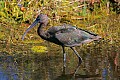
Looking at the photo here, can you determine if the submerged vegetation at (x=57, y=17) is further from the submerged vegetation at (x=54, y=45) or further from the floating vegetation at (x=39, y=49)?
the floating vegetation at (x=39, y=49)

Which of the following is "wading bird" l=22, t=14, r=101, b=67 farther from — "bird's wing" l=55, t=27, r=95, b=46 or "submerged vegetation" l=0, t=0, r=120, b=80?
"submerged vegetation" l=0, t=0, r=120, b=80

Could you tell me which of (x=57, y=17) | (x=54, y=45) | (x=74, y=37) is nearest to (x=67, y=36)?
(x=74, y=37)

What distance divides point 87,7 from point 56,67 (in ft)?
14.8

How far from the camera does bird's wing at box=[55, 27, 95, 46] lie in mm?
8836

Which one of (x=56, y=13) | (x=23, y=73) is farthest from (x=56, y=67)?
(x=56, y=13)

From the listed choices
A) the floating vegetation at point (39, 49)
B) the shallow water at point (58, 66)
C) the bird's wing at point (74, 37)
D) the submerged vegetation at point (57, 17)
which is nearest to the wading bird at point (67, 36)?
the bird's wing at point (74, 37)

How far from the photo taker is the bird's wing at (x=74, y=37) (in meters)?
8.84

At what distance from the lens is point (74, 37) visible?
8953 mm

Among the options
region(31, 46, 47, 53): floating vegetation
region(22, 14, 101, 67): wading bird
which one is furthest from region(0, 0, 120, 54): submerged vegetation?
region(22, 14, 101, 67): wading bird

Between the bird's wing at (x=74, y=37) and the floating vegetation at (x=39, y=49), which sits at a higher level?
the bird's wing at (x=74, y=37)

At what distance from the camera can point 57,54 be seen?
9.16 meters

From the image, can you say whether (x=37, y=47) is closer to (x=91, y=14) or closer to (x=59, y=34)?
(x=59, y=34)

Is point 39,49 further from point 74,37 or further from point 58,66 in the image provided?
point 58,66

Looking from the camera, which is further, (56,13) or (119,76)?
(56,13)
